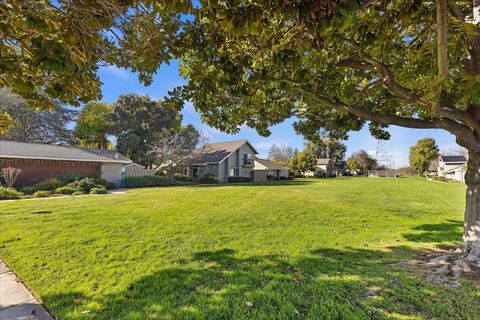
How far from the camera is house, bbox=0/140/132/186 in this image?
1719cm

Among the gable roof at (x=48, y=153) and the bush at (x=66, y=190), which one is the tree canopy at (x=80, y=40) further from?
the gable roof at (x=48, y=153)

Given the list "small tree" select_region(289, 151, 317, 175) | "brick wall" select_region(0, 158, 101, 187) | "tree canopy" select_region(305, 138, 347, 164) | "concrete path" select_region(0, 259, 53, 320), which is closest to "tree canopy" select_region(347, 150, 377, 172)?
"tree canopy" select_region(305, 138, 347, 164)

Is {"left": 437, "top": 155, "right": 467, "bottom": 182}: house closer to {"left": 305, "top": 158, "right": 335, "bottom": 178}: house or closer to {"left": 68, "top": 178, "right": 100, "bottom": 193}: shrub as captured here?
{"left": 305, "top": 158, "right": 335, "bottom": 178}: house

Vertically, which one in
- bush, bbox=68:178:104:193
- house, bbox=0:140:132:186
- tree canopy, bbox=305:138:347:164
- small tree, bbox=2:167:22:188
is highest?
tree canopy, bbox=305:138:347:164

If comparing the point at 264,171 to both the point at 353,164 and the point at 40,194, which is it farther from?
the point at 353,164

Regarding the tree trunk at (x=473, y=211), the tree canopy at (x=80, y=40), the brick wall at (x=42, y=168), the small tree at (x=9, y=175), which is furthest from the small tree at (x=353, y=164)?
the tree canopy at (x=80, y=40)

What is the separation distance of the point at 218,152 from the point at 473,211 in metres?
31.0

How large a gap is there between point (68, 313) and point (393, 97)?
654 centimetres

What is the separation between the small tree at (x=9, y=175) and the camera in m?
15.4

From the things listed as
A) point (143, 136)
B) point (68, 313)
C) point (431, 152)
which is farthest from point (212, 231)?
point (431, 152)

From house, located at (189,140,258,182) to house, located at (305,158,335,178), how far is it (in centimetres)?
2257

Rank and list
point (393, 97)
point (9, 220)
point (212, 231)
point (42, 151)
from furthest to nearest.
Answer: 1. point (42, 151)
2. point (9, 220)
3. point (212, 231)
4. point (393, 97)

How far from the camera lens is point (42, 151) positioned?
18844 mm

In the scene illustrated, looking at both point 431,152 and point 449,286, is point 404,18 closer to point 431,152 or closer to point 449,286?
point 449,286
